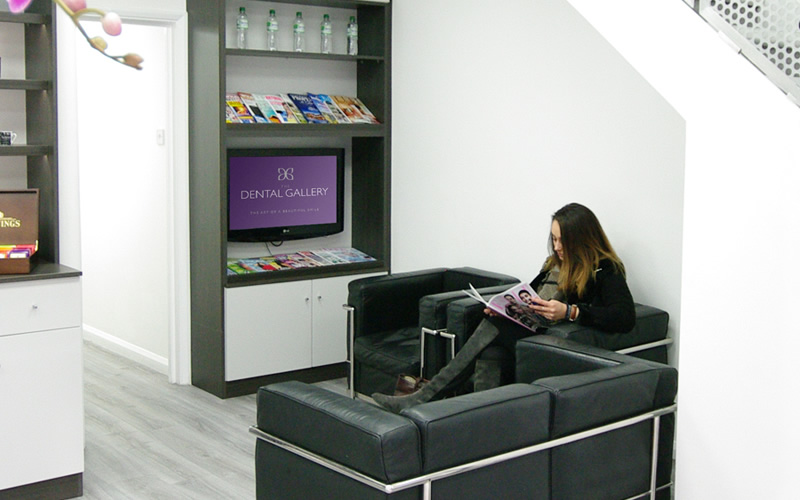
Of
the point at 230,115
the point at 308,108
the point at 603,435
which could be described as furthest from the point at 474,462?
the point at 308,108

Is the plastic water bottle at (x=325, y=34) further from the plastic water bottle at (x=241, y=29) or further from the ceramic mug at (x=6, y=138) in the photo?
the ceramic mug at (x=6, y=138)

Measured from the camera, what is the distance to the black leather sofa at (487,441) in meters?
2.62

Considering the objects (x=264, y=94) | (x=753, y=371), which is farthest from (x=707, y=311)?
(x=264, y=94)

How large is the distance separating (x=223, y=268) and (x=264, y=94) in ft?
3.79

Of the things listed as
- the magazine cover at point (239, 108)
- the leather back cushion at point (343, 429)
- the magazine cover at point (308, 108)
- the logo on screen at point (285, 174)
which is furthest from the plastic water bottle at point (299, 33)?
the leather back cushion at point (343, 429)

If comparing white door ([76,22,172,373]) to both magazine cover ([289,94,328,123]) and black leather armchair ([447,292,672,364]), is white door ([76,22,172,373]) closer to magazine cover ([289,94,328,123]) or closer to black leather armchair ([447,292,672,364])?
magazine cover ([289,94,328,123])

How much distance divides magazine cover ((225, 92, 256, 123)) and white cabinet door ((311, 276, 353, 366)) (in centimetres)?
108

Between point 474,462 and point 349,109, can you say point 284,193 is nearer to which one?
point 349,109

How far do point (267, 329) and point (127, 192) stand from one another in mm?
1564

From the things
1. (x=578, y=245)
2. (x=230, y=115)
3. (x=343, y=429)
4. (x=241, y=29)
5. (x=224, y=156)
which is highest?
(x=241, y=29)

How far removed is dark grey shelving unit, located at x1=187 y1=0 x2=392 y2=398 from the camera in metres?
5.28

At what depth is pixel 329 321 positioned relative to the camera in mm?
5797

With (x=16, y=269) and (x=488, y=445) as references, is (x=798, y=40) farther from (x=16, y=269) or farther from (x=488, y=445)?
(x=16, y=269)

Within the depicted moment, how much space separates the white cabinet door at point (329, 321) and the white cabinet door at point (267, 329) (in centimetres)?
5
